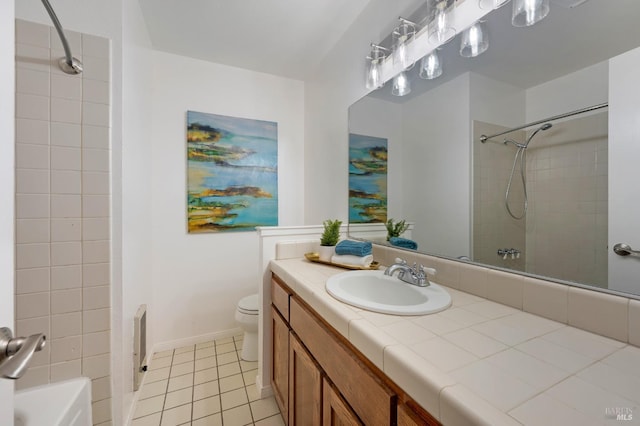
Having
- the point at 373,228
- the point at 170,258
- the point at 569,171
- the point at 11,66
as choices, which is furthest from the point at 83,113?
the point at 569,171

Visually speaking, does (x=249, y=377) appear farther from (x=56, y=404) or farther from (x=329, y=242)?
(x=329, y=242)

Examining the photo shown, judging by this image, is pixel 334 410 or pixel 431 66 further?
pixel 431 66

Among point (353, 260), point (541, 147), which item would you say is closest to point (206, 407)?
point (353, 260)

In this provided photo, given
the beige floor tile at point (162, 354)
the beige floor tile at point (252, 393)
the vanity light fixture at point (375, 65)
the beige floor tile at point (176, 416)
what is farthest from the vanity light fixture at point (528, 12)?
the beige floor tile at point (162, 354)

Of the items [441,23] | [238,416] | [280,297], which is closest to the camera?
[441,23]

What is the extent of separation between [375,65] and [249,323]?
188cm

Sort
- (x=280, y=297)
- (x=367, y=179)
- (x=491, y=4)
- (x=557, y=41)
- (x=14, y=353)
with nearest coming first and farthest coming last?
(x=14, y=353), (x=557, y=41), (x=491, y=4), (x=280, y=297), (x=367, y=179)

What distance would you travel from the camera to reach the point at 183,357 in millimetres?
2010

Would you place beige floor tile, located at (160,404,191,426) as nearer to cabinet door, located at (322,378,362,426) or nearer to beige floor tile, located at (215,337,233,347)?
beige floor tile, located at (215,337,233,347)

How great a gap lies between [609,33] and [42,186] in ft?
6.90

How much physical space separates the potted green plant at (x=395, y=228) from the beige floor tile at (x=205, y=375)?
1.51m

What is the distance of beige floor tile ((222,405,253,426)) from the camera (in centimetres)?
139

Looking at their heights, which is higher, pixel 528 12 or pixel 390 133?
pixel 528 12

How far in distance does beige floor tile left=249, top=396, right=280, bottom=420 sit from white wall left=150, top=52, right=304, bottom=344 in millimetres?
905
